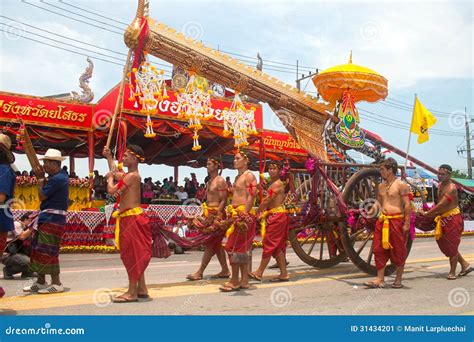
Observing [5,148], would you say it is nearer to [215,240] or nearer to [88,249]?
[215,240]

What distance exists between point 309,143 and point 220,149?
30.4 ft

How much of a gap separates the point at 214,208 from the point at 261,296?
1.78m

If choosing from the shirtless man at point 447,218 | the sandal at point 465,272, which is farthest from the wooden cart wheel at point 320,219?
the sandal at point 465,272

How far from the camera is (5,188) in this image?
462 cm

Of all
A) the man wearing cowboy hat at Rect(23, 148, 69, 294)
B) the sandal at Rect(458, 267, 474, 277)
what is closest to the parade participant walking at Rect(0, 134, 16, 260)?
the man wearing cowboy hat at Rect(23, 148, 69, 294)

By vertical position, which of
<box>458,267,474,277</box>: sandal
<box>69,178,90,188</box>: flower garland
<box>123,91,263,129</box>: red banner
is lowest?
<box>458,267,474,277</box>: sandal

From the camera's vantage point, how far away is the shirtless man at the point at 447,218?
24.7ft

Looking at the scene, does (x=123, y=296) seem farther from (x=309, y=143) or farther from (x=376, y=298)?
(x=309, y=143)

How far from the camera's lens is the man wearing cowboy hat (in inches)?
227

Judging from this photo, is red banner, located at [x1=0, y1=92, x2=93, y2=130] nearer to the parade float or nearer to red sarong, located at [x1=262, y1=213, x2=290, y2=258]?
the parade float

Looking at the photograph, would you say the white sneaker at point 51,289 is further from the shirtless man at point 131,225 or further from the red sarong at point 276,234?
the red sarong at point 276,234

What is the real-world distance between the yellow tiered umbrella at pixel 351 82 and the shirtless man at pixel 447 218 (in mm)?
2124

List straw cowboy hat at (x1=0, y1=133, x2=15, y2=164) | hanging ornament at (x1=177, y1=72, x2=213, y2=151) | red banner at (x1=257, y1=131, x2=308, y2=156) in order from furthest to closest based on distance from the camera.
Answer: red banner at (x1=257, y1=131, x2=308, y2=156)
hanging ornament at (x1=177, y1=72, x2=213, y2=151)
straw cowboy hat at (x1=0, y1=133, x2=15, y2=164)

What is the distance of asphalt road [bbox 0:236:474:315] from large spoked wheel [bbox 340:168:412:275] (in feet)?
0.88
